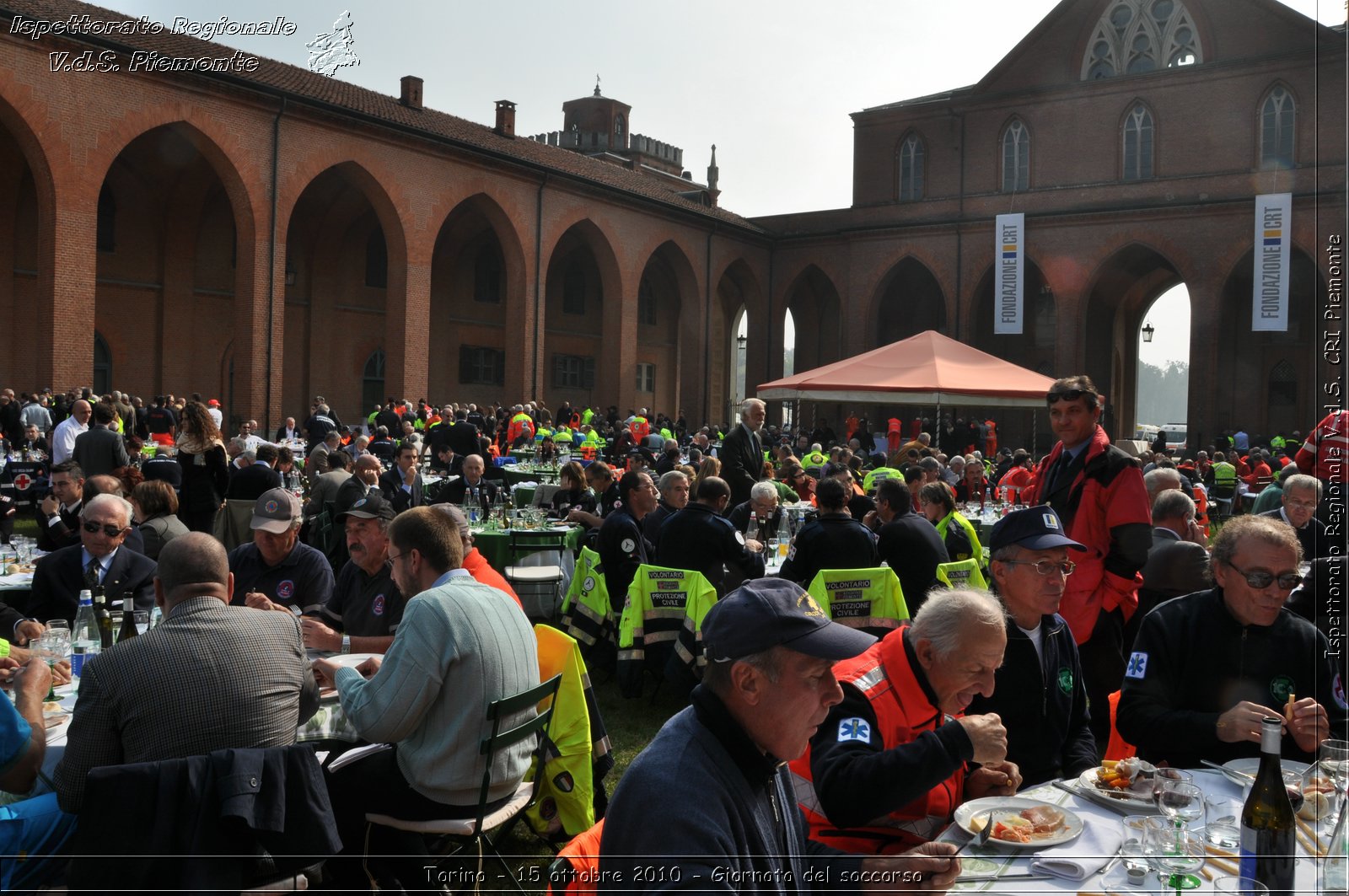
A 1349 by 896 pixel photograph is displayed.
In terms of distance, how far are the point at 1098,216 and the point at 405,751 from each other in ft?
99.9

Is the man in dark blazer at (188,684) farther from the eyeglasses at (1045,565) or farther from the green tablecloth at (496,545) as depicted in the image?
the green tablecloth at (496,545)

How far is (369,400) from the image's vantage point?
2886 cm

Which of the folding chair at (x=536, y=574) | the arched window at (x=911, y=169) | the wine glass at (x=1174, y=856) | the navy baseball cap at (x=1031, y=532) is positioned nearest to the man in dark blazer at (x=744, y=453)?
the folding chair at (x=536, y=574)

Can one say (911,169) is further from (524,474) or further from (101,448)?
(101,448)

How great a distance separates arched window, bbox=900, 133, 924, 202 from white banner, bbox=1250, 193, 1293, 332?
11.1 metres

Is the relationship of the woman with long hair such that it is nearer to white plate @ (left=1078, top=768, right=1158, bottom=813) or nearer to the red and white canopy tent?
white plate @ (left=1078, top=768, right=1158, bottom=813)

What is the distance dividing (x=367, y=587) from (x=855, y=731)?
3.09 meters

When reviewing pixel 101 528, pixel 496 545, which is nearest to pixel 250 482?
pixel 496 545

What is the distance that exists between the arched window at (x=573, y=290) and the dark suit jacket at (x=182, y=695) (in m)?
31.7

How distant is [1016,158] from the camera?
105 ft

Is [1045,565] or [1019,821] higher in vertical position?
[1045,565]

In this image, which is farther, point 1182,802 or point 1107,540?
point 1107,540

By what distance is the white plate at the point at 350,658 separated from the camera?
13.5ft

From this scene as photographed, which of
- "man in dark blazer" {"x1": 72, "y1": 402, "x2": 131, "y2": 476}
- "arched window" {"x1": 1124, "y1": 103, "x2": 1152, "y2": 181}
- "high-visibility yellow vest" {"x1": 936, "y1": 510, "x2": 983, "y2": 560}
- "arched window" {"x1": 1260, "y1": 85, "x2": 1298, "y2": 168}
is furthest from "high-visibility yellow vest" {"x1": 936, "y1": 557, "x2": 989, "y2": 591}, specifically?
"arched window" {"x1": 1124, "y1": 103, "x2": 1152, "y2": 181}
